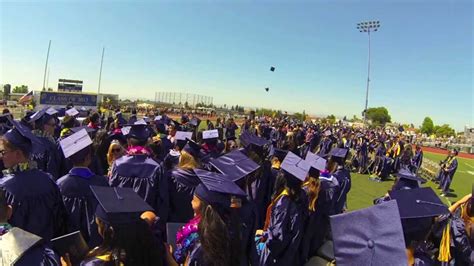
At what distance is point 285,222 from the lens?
3.37 metres

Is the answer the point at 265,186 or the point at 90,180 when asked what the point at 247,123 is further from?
the point at 90,180

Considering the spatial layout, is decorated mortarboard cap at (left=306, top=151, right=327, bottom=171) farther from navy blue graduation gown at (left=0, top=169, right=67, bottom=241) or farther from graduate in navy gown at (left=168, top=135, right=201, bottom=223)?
navy blue graduation gown at (left=0, top=169, right=67, bottom=241)

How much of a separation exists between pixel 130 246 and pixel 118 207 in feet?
0.91

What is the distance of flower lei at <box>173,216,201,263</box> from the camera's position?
228 cm

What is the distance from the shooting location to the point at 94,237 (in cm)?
292

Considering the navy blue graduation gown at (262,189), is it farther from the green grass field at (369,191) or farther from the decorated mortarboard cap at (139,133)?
the green grass field at (369,191)

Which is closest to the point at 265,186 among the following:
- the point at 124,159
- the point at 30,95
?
the point at 124,159

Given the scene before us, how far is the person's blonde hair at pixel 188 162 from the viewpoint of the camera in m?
4.16

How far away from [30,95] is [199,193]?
1197 inches

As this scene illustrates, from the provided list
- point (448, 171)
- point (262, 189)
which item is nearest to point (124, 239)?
point (262, 189)

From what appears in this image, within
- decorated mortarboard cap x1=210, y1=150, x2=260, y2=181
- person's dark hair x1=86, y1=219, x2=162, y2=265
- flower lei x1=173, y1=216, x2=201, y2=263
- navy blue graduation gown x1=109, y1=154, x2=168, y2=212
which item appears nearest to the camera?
person's dark hair x1=86, y1=219, x2=162, y2=265

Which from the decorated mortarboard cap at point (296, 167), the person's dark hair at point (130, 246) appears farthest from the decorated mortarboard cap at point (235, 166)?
the person's dark hair at point (130, 246)

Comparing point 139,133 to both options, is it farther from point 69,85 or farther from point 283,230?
point 69,85

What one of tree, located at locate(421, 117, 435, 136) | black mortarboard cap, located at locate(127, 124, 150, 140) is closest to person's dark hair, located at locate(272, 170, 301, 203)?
black mortarboard cap, located at locate(127, 124, 150, 140)
